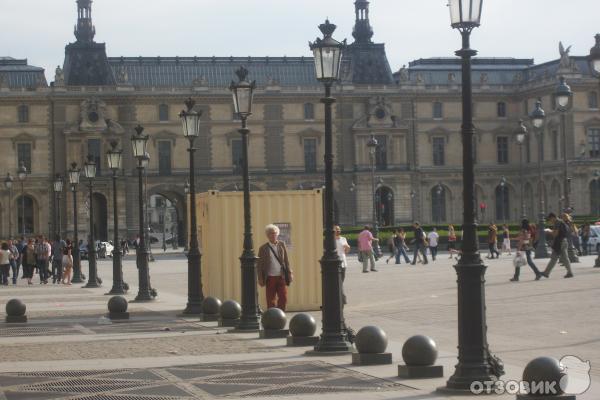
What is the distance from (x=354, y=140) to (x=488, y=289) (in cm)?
7306

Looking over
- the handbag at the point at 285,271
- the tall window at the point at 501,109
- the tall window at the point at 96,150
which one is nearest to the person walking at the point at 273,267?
the handbag at the point at 285,271

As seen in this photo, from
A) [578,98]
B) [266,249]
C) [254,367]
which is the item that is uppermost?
[578,98]

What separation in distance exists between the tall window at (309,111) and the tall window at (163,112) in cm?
1062

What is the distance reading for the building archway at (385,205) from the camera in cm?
10225

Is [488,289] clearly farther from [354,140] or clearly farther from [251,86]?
[354,140]

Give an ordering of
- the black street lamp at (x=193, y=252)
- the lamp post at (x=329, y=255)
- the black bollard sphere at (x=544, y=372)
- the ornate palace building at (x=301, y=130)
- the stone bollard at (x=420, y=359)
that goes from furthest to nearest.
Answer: the ornate palace building at (x=301, y=130) → the black street lamp at (x=193, y=252) → the lamp post at (x=329, y=255) → the stone bollard at (x=420, y=359) → the black bollard sphere at (x=544, y=372)

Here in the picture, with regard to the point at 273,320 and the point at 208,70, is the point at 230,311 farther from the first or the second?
the point at 208,70

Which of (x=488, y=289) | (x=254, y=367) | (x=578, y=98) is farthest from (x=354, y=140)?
(x=254, y=367)

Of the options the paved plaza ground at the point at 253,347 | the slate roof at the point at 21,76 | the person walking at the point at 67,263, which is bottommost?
the paved plaza ground at the point at 253,347

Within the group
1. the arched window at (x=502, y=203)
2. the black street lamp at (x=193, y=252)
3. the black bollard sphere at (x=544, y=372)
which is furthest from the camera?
the arched window at (x=502, y=203)

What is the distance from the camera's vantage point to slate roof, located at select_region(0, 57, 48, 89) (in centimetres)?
9794

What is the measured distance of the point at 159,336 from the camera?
20.9 metres

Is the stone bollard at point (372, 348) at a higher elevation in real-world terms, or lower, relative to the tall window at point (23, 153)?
lower

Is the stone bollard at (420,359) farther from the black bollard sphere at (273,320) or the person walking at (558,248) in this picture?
the person walking at (558,248)
